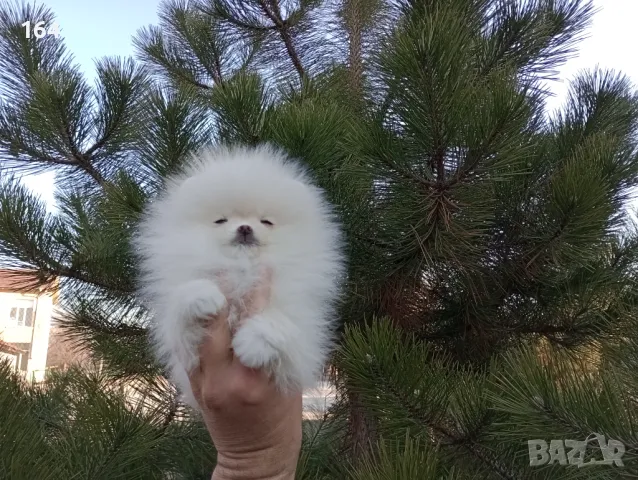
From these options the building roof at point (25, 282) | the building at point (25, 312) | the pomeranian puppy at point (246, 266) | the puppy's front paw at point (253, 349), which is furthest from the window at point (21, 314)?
the puppy's front paw at point (253, 349)

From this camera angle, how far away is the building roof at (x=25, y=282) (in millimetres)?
1188

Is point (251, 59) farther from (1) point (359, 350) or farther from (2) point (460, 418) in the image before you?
(2) point (460, 418)

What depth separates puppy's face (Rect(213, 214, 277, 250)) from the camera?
0.65 m

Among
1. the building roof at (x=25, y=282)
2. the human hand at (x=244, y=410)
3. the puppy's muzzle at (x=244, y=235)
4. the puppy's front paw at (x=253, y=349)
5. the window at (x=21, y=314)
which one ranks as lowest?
the human hand at (x=244, y=410)

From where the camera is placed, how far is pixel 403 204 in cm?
92

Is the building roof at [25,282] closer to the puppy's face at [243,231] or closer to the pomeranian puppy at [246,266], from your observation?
the pomeranian puppy at [246,266]

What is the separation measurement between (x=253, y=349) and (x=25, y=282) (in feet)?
2.86

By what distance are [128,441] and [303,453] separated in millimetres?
447

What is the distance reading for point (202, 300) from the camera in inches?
23.6

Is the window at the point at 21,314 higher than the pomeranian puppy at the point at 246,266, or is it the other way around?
the window at the point at 21,314

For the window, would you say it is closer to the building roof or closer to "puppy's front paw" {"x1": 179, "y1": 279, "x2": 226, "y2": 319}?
the building roof

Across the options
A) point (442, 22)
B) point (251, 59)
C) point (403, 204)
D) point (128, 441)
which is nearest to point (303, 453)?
point (128, 441)

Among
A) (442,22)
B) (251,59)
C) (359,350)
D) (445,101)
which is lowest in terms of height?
(359,350)

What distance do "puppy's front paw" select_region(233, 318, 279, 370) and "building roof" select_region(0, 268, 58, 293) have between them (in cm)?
80
